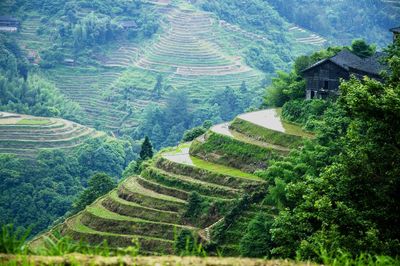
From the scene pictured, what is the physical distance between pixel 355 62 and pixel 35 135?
1606 inches

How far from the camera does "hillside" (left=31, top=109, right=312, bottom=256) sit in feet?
105

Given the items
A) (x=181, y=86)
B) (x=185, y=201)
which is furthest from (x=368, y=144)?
(x=181, y=86)

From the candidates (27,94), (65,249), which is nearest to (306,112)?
(65,249)

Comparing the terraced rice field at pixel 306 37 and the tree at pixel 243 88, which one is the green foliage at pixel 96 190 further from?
the terraced rice field at pixel 306 37

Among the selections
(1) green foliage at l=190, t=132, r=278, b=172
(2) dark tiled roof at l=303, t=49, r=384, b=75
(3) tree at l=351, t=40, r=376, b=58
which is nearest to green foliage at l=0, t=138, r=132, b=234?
(1) green foliage at l=190, t=132, r=278, b=172

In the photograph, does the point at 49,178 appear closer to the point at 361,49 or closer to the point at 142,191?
the point at 142,191

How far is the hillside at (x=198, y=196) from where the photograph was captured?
31984 mm

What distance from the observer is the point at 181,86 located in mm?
99500

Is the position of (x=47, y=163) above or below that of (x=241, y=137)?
below

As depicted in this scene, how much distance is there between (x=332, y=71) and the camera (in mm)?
38188

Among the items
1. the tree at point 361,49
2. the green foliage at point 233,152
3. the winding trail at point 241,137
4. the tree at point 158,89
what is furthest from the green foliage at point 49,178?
the tree at point 361,49

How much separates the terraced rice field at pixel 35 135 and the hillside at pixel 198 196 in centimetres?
3328

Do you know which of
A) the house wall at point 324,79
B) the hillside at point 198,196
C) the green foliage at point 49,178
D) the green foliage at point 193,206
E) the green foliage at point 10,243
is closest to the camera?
the green foliage at point 10,243

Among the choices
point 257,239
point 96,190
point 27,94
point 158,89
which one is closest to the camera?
point 257,239
